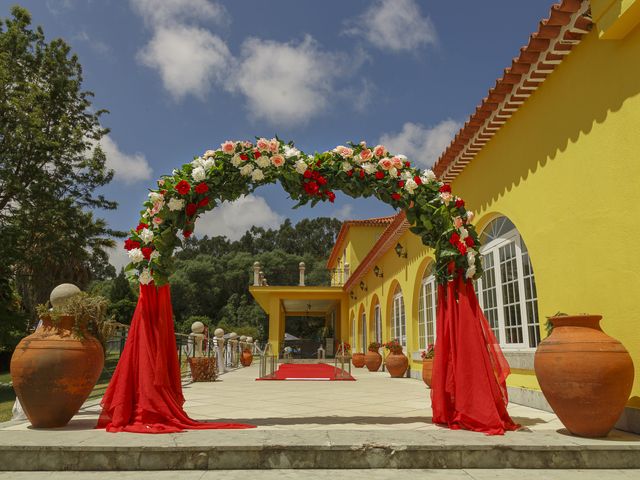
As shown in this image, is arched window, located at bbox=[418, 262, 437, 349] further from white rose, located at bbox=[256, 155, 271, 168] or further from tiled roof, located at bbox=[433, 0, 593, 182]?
white rose, located at bbox=[256, 155, 271, 168]

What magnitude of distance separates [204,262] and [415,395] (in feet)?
147

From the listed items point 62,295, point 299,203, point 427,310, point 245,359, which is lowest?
point 245,359

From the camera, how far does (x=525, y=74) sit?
5.86 metres

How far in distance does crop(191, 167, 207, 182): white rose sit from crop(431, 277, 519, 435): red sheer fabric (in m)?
2.88

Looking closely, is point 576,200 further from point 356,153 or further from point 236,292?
point 236,292

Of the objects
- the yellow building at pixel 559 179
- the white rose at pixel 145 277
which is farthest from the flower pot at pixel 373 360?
the white rose at pixel 145 277

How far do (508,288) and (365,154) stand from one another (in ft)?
10.8

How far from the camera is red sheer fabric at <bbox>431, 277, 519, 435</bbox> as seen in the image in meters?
4.50

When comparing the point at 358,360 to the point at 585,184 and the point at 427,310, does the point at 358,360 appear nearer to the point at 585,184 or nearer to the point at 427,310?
the point at 427,310

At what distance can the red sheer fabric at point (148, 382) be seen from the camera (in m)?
4.50

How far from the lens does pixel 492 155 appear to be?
24.3 feet

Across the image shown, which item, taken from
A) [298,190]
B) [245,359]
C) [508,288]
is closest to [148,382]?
[298,190]

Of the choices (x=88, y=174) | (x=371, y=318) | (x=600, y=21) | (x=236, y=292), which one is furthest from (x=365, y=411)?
(x=236, y=292)

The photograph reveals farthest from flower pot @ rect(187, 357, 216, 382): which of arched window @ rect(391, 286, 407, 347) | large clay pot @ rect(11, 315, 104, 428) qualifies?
large clay pot @ rect(11, 315, 104, 428)
